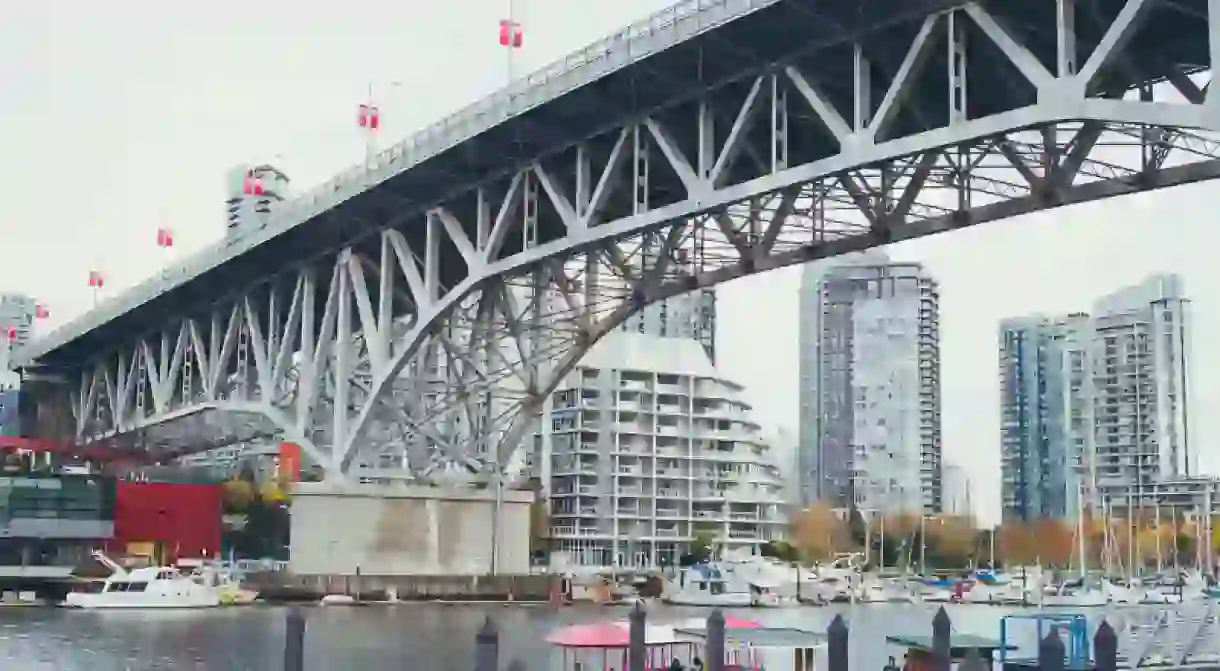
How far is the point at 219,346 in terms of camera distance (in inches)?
2783

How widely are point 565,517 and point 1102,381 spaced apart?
63.4 meters

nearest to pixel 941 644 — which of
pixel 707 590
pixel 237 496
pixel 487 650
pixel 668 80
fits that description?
pixel 487 650

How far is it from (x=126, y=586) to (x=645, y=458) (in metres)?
43.0

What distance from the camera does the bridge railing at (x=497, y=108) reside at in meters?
35.2

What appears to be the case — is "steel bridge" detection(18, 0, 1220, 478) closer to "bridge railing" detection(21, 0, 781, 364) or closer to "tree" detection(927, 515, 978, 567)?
"bridge railing" detection(21, 0, 781, 364)

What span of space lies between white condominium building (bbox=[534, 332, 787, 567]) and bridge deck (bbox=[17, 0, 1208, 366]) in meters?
44.4

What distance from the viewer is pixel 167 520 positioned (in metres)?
81.2

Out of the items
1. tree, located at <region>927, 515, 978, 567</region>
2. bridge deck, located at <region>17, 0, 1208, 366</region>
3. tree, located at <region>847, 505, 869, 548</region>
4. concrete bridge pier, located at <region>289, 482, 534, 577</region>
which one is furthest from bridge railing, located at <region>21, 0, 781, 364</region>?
tree, located at <region>927, 515, 978, 567</region>

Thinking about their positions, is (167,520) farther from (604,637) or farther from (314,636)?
(604,637)

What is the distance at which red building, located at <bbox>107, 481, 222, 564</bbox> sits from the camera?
78.6 meters

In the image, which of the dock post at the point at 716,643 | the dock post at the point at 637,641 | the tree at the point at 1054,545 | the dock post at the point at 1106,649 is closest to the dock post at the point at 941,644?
the dock post at the point at 1106,649

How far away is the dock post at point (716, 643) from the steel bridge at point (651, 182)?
1053cm

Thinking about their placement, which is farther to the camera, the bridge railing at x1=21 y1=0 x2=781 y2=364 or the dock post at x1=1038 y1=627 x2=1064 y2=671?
the bridge railing at x1=21 y1=0 x2=781 y2=364

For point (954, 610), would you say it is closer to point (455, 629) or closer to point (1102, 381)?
point (455, 629)
